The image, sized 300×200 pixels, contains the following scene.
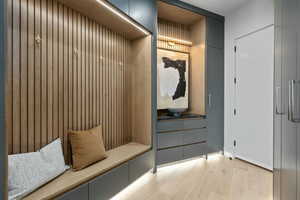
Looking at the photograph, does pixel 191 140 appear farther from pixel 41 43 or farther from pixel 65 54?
pixel 41 43

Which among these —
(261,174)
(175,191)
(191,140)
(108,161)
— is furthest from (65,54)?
(261,174)

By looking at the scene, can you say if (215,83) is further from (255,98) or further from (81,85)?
(81,85)

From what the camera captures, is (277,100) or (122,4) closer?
(277,100)

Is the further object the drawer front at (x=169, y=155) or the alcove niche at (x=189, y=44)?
the alcove niche at (x=189, y=44)

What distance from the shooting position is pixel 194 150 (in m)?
3.12

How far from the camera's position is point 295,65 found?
1.41 metres

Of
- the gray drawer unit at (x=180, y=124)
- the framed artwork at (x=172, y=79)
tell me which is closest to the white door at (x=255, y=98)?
the gray drawer unit at (x=180, y=124)

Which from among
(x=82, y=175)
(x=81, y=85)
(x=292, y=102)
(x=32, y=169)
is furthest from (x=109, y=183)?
(x=292, y=102)

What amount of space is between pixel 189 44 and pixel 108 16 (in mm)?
2030

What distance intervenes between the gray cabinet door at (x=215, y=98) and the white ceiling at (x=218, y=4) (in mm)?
761

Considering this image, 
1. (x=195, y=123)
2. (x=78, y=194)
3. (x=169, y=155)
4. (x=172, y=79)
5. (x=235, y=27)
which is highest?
(x=235, y=27)

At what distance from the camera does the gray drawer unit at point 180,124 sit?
9.12 feet

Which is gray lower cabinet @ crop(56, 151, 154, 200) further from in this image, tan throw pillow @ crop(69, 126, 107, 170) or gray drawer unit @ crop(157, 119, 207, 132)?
gray drawer unit @ crop(157, 119, 207, 132)

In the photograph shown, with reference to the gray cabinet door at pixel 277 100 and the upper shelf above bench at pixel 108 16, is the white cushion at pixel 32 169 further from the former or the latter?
the gray cabinet door at pixel 277 100
